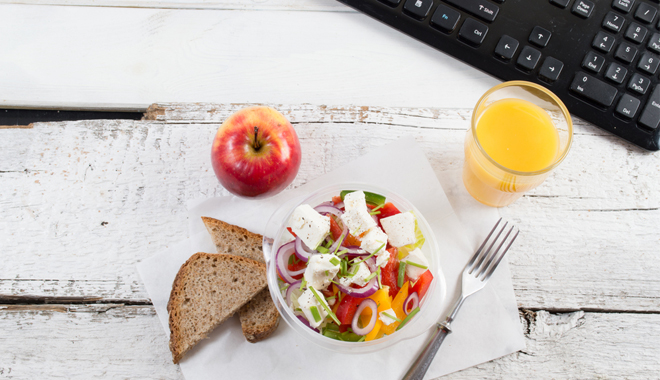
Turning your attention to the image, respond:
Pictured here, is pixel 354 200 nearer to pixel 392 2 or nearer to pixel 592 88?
pixel 392 2

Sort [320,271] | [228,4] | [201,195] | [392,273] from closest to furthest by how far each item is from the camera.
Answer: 1. [320,271]
2. [392,273]
3. [201,195]
4. [228,4]

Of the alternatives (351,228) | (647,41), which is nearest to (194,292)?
(351,228)

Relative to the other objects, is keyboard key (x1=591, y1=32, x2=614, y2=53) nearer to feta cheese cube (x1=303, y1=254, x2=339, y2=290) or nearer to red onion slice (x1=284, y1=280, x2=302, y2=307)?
feta cheese cube (x1=303, y1=254, x2=339, y2=290)

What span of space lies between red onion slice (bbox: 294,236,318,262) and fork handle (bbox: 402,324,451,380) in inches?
18.0

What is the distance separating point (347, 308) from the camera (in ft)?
3.91

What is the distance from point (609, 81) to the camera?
1342 millimetres

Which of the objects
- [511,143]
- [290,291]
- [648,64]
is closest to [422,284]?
[290,291]

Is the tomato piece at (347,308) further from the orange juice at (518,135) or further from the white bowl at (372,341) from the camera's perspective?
the orange juice at (518,135)

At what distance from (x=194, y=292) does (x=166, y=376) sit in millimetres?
281

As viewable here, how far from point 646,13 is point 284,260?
1.37 metres

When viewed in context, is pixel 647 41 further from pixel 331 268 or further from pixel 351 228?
pixel 331 268

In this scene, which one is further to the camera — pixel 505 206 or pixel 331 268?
pixel 505 206

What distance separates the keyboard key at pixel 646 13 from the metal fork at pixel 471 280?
77 cm

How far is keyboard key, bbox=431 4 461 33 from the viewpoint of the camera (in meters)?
1.38
